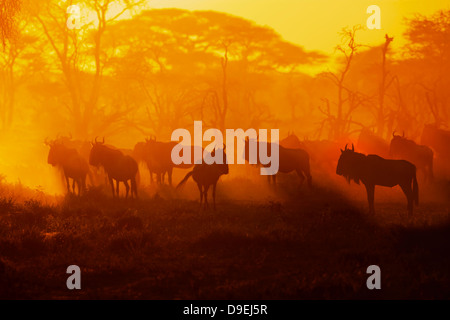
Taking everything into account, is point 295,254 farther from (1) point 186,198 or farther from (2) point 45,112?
(2) point 45,112

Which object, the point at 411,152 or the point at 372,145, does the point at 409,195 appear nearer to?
the point at 411,152

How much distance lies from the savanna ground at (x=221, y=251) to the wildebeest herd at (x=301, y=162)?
28.4 inches

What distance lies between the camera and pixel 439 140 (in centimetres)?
2159

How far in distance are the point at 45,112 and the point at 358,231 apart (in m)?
38.2

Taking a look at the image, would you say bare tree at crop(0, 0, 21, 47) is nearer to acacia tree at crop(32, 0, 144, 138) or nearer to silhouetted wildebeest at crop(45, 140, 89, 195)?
silhouetted wildebeest at crop(45, 140, 89, 195)

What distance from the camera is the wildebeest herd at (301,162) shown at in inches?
524

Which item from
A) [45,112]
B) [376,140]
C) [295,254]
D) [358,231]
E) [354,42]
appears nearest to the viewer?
[295,254]

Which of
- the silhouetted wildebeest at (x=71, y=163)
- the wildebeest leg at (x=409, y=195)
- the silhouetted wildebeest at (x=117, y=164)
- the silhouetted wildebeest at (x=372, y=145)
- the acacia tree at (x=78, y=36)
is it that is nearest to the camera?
the wildebeest leg at (x=409, y=195)

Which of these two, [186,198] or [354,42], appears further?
[354,42]

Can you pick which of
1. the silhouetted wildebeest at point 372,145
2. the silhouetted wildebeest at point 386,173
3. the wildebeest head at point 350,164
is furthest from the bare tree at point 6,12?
the silhouetted wildebeest at point 372,145

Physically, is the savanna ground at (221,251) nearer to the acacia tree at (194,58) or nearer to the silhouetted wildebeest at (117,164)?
the silhouetted wildebeest at (117,164)

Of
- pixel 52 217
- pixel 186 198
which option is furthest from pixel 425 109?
pixel 52 217

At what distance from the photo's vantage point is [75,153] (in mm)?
17703

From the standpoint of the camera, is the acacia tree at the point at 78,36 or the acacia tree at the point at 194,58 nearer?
the acacia tree at the point at 78,36
